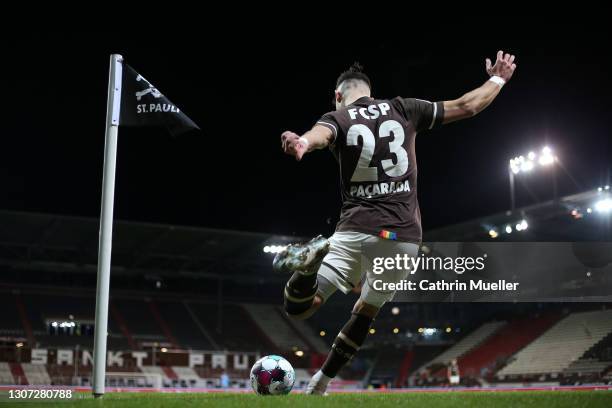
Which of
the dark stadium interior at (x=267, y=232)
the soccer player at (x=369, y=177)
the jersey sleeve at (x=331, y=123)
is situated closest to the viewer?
the jersey sleeve at (x=331, y=123)

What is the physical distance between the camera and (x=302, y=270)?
5012 millimetres

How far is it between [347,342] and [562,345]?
31.0m

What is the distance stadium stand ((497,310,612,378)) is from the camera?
32875mm

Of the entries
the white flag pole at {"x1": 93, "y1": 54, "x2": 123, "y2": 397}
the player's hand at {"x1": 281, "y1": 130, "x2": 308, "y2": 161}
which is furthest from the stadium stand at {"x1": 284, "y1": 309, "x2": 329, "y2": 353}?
the player's hand at {"x1": 281, "y1": 130, "x2": 308, "y2": 161}

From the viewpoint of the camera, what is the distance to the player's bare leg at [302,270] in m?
4.89

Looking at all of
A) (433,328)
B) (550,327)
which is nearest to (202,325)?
(433,328)

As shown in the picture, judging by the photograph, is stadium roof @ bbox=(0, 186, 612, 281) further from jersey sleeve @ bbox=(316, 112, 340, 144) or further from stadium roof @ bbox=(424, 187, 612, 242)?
jersey sleeve @ bbox=(316, 112, 340, 144)

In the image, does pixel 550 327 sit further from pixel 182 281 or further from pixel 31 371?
pixel 31 371

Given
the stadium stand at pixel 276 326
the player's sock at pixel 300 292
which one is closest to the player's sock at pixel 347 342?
the player's sock at pixel 300 292

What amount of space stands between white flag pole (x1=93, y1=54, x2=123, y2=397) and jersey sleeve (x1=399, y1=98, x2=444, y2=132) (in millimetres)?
2425

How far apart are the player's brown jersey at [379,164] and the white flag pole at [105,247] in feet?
6.39

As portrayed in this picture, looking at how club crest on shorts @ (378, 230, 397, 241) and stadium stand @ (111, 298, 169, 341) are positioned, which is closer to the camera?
club crest on shorts @ (378, 230, 397, 241)

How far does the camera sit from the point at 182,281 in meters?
44.3

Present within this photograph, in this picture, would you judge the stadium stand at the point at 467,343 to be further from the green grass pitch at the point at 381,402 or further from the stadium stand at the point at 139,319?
the green grass pitch at the point at 381,402
